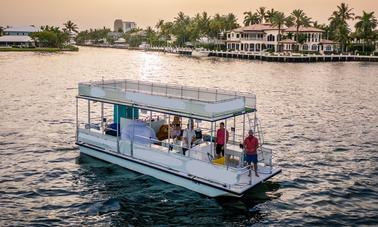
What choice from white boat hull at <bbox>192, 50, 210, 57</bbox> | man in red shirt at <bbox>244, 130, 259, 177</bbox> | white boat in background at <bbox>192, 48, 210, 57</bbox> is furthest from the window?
man in red shirt at <bbox>244, 130, 259, 177</bbox>

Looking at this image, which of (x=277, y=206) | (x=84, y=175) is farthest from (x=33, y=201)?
(x=277, y=206)

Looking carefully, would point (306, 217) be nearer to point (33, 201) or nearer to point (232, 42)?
point (33, 201)

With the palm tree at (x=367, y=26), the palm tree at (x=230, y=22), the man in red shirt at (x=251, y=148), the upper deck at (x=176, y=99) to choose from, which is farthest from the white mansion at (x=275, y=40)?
the man in red shirt at (x=251, y=148)

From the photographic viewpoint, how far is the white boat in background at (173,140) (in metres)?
16.4

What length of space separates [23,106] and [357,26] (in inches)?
4499

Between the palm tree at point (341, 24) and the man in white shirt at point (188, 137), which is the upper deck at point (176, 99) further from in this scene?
the palm tree at point (341, 24)

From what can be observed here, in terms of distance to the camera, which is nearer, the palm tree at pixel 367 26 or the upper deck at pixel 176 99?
the upper deck at pixel 176 99

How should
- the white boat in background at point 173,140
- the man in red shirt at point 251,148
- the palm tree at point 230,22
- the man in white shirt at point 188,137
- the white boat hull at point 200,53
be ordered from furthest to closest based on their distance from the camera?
the palm tree at point 230,22 < the white boat hull at point 200,53 < the man in white shirt at point 188,137 < the man in red shirt at point 251,148 < the white boat in background at point 173,140

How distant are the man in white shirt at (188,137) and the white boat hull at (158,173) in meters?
1.23

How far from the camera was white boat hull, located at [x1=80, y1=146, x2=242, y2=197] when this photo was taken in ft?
55.0

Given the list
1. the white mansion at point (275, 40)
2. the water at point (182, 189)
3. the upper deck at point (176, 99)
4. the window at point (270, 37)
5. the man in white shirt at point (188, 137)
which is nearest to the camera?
the water at point (182, 189)

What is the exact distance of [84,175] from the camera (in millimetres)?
20281

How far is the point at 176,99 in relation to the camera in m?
17.5

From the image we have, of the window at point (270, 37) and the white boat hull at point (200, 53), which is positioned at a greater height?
the window at point (270, 37)
